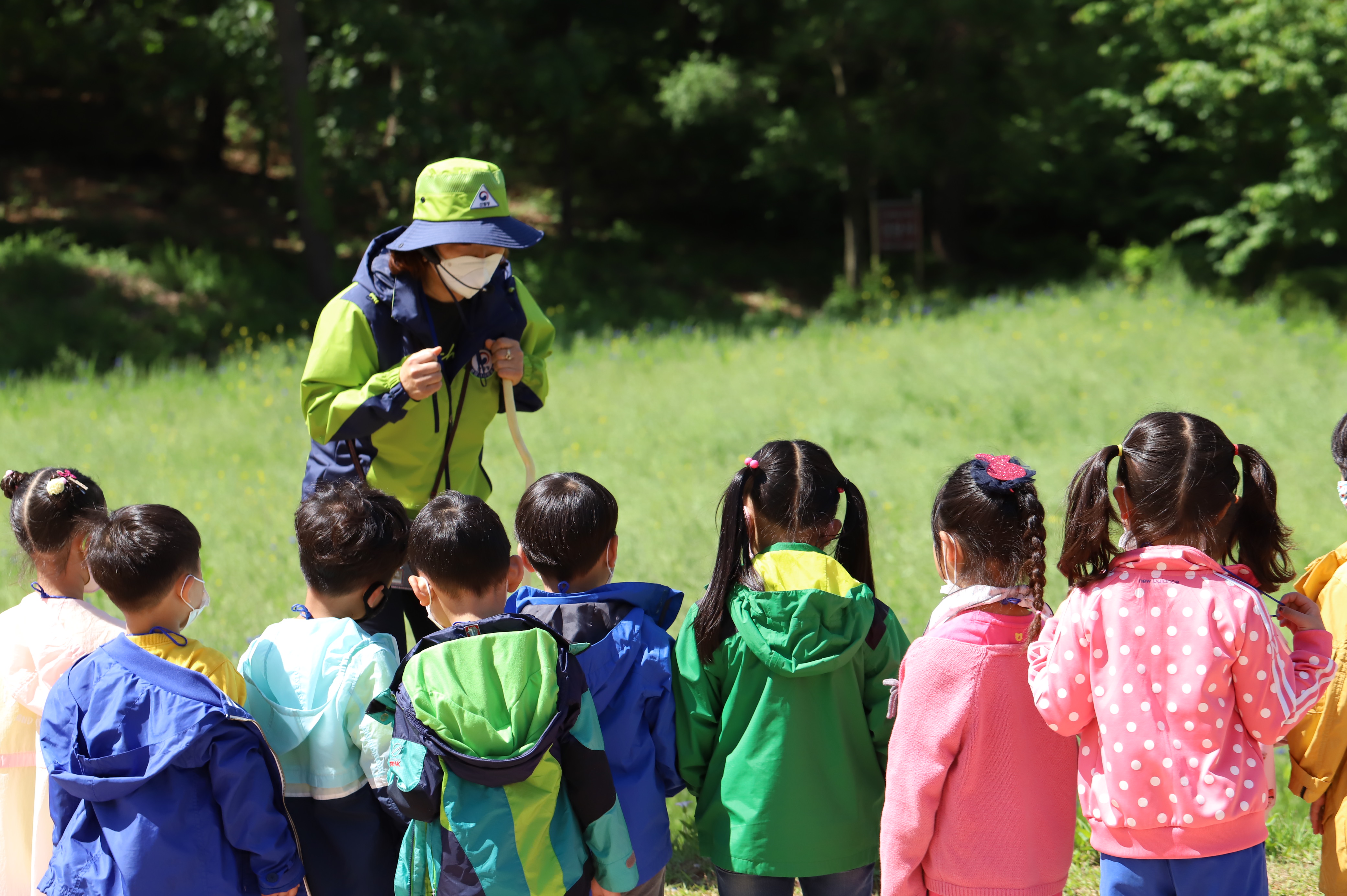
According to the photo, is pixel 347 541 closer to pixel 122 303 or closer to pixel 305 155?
pixel 122 303

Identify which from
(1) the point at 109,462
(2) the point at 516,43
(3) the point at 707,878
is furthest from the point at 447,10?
(3) the point at 707,878

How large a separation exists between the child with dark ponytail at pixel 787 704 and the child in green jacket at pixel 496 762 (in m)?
0.27

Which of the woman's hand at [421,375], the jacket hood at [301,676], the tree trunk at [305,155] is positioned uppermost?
the tree trunk at [305,155]

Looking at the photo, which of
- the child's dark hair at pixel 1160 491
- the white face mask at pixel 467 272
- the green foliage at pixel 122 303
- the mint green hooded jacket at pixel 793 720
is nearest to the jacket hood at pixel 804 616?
the mint green hooded jacket at pixel 793 720

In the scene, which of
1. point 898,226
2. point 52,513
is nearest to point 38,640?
point 52,513

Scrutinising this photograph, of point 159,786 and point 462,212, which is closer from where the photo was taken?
point 159,786

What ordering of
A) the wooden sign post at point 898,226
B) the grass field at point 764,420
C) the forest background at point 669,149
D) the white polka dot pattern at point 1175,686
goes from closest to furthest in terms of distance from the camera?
the white polka dot pattern at point 1175,686 < the grass field at point 764,420 < the forest background at point 669,149 < the wooden sign post at point 898,226

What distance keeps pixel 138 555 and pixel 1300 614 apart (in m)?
2.37

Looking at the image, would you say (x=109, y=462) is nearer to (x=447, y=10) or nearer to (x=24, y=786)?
(x=24, y=786)

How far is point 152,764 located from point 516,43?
703 inches

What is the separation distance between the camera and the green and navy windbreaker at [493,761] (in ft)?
7.21

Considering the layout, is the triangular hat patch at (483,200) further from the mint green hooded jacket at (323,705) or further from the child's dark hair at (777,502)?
the mint green hooded jacket at (323,705)

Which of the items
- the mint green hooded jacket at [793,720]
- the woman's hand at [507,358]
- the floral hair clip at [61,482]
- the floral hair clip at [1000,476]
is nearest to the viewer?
the floral hair clip at [1000,476]

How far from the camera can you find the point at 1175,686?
2143 millimetres
